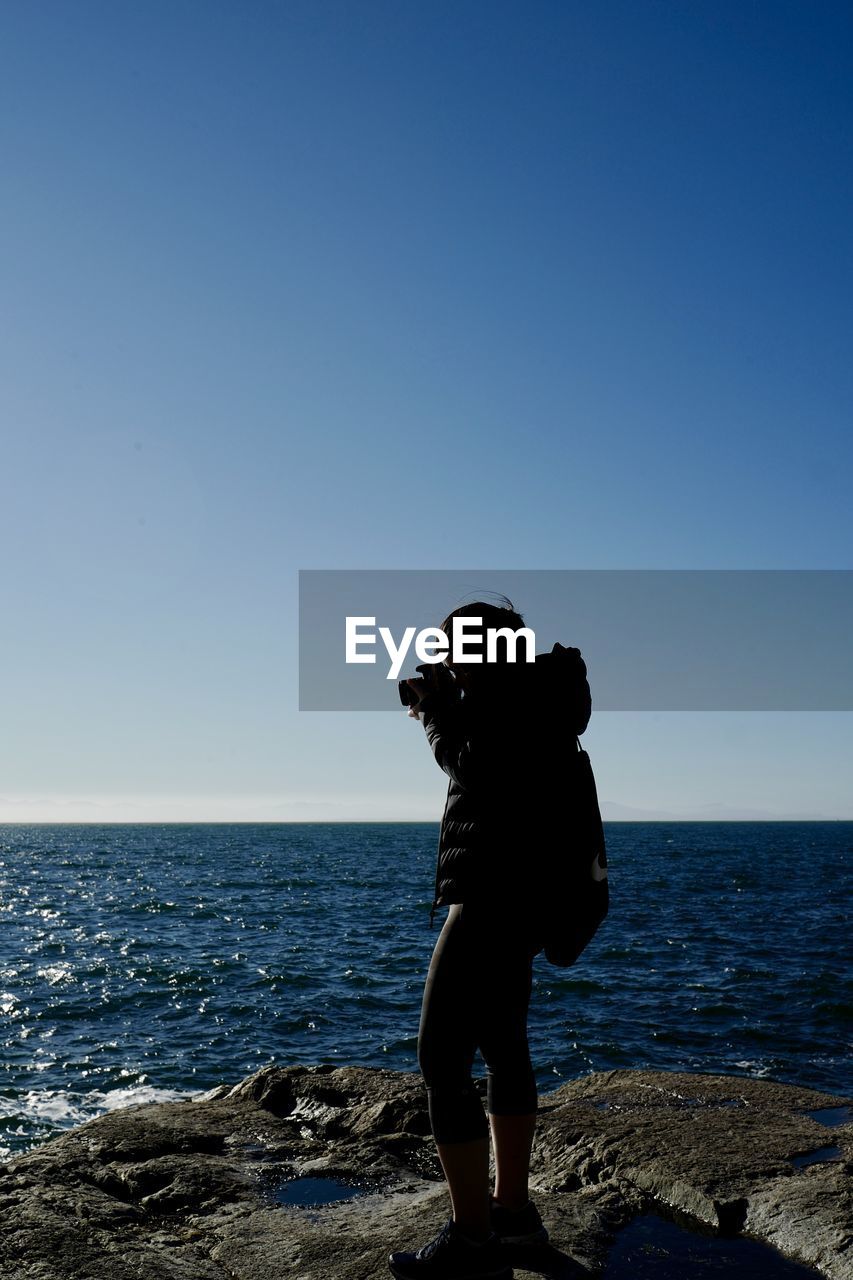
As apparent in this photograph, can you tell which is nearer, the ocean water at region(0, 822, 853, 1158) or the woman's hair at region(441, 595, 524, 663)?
the woman's hair at region(441, 595, 524, 663)

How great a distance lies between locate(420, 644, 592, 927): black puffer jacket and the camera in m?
3.21

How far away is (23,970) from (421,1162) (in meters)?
17.3

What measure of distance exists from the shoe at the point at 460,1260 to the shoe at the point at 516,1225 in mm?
267

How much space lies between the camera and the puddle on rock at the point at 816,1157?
4.68m

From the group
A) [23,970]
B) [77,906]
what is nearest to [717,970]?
[23,970]

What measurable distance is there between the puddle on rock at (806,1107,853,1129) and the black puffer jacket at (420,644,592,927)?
3.97m

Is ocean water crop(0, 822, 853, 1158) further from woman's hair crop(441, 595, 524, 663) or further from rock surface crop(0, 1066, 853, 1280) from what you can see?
woman's hair crop(441, 595, 524, 663)

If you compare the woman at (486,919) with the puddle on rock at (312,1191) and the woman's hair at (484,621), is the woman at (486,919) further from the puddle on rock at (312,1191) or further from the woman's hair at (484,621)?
the puddle on rock at (312,1191)

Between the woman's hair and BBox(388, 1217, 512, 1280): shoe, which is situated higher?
the woman's hair

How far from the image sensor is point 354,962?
1912 centimetres

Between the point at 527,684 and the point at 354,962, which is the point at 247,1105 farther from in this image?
the point at 354,962

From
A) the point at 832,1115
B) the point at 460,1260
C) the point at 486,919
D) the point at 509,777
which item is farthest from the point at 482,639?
the point at 832,1115

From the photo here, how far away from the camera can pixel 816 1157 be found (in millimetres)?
4773

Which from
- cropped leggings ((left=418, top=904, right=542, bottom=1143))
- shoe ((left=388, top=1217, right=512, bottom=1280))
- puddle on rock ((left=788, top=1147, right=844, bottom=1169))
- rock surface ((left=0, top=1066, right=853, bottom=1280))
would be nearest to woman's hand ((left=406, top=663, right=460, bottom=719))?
cropped leggings ((left=418, top=904, right=542, bottom=1143))
